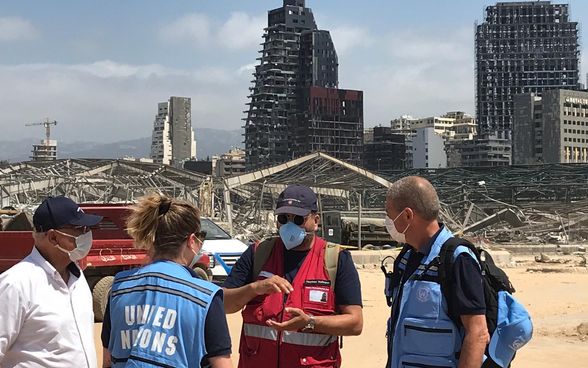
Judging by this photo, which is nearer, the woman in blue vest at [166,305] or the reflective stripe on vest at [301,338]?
the woman in blue vest at [166,305]

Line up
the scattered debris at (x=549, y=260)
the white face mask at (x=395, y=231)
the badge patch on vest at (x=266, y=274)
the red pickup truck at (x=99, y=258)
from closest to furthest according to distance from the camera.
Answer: the white face mask at (x=395, y=231) < the badge patch on vest at (x=266, y=274) < the red pickup truck at (x=99, y=258) < the scattered debris at (x=549, y=260)

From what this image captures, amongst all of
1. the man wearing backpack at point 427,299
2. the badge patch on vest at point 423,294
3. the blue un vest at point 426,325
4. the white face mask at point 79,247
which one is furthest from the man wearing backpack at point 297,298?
the white face mask at point 79,247

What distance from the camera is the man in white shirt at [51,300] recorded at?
3.85 metres

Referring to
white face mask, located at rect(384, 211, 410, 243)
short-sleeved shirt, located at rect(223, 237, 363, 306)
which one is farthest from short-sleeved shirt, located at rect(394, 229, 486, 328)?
short-sleeved shirt, located at rect(223, 237, 363, 306)

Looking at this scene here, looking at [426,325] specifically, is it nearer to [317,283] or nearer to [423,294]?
[423,294]

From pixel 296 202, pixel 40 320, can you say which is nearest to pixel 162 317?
pixel 40 320

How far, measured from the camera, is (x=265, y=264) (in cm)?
462

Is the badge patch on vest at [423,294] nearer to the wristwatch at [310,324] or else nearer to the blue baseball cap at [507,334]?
the blue baseball cap at [507,334]

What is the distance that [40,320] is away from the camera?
3.92 meters

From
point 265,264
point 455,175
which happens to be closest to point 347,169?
point 455,175

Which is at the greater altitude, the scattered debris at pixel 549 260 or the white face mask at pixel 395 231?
the white face mask at pixel 395 231

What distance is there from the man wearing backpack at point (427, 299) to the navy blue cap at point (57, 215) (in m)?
1.68

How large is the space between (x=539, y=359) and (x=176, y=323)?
8.53 meters

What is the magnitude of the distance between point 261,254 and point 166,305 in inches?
57.5
